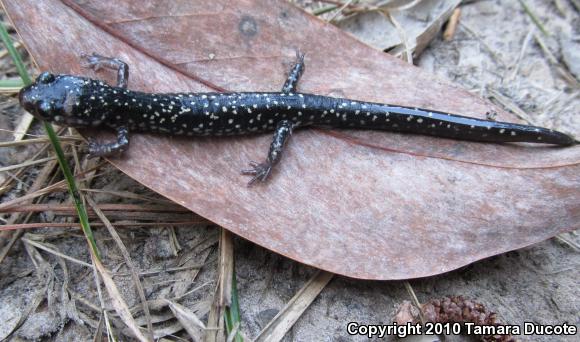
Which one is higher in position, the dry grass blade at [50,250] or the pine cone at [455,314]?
the pine cone at [455,314]

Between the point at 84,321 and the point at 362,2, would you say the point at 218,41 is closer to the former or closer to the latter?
the point at 362,2

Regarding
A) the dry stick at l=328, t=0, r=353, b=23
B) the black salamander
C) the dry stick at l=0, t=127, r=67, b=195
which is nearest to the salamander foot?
the black salamander

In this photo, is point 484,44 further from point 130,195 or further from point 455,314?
point 130,195

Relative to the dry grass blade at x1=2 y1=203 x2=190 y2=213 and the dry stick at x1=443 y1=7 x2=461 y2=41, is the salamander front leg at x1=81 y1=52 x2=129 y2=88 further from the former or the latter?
the dry stick at x1=443 y1=7 x2=461 y2=41

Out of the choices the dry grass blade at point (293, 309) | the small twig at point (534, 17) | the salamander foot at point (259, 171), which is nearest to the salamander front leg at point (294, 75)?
the salamander foot at point (259, 171)

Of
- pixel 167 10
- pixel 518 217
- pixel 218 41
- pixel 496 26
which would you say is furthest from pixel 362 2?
pixel 518 217

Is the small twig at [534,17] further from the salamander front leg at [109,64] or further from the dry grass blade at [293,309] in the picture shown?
the salamander front leg at [109,64]
